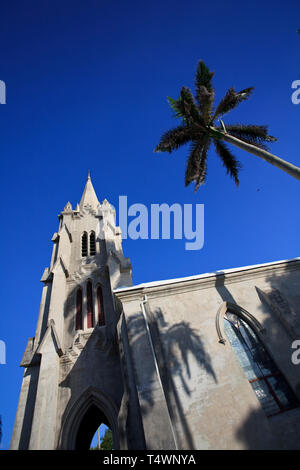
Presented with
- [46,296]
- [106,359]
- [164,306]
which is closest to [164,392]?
[164,306]

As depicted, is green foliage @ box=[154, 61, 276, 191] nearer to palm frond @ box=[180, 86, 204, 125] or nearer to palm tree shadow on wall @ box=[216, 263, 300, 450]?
palm frond @ box=[180, 86, 204, 125]

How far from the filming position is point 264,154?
34.8 feet

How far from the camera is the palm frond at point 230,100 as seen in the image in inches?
480

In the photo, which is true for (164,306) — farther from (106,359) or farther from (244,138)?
(244,138)

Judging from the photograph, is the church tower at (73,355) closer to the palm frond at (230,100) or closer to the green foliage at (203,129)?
the green foliage at (203,129)

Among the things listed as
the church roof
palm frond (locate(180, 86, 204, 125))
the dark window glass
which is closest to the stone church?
the dark window glass

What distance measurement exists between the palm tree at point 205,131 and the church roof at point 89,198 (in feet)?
43.3

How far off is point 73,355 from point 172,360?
5.79 m

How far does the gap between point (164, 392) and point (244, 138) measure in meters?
12.2

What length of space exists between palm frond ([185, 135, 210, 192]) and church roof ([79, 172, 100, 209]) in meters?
13.1

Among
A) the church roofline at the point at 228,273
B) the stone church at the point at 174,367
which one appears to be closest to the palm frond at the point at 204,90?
the church roofline at the point at 228,273

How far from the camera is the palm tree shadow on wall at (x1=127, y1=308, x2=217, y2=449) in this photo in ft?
26.4

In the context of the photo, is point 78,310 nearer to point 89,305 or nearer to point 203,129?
point 89,305

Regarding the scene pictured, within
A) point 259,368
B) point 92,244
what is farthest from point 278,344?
point 92,244
